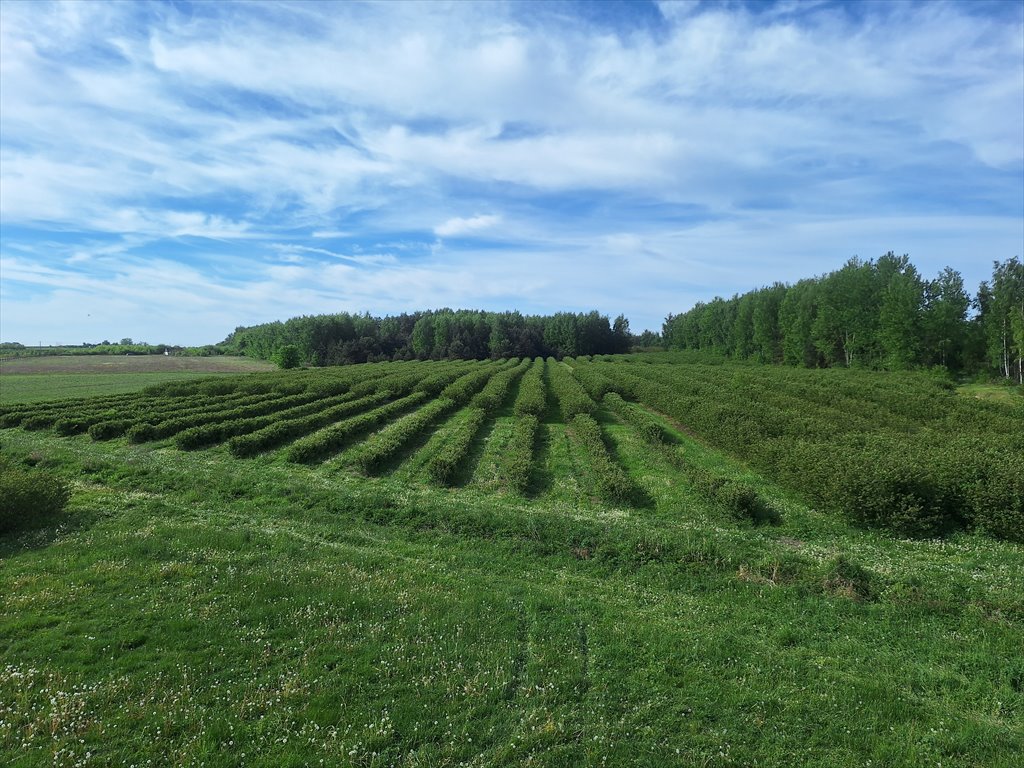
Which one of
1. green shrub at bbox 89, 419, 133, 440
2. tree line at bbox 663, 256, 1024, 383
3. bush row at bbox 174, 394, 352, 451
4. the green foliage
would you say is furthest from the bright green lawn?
the green foliage

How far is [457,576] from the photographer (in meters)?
11.1

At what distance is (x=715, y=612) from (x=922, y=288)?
2848 inches

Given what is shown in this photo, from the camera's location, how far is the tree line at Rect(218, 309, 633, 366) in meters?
122

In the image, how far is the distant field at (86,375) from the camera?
5133 centimetres

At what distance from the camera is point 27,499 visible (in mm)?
12680

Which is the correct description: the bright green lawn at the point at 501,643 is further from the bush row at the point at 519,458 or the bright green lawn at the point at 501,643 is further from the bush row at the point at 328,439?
the bush row at the point at 328,439

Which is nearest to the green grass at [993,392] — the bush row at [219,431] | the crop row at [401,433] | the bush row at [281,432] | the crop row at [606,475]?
the crop row at [606,475]

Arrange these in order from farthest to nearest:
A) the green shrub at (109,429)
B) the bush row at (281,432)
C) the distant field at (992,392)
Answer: the distant field at (992,392), the green shrub at (109,429), the bush row at (281,432)

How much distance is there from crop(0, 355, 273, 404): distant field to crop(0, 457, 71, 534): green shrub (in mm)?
39069

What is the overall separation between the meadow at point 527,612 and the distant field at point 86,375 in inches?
1608

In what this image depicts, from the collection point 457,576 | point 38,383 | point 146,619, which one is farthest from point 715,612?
point 38,383

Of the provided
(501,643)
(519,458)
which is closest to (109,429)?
(519,458)

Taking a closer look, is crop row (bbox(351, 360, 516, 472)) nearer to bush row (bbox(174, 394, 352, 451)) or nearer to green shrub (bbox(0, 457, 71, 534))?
bush row (bbox(174, 394, 352, 451))

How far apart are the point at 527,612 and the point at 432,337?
12528 cm
